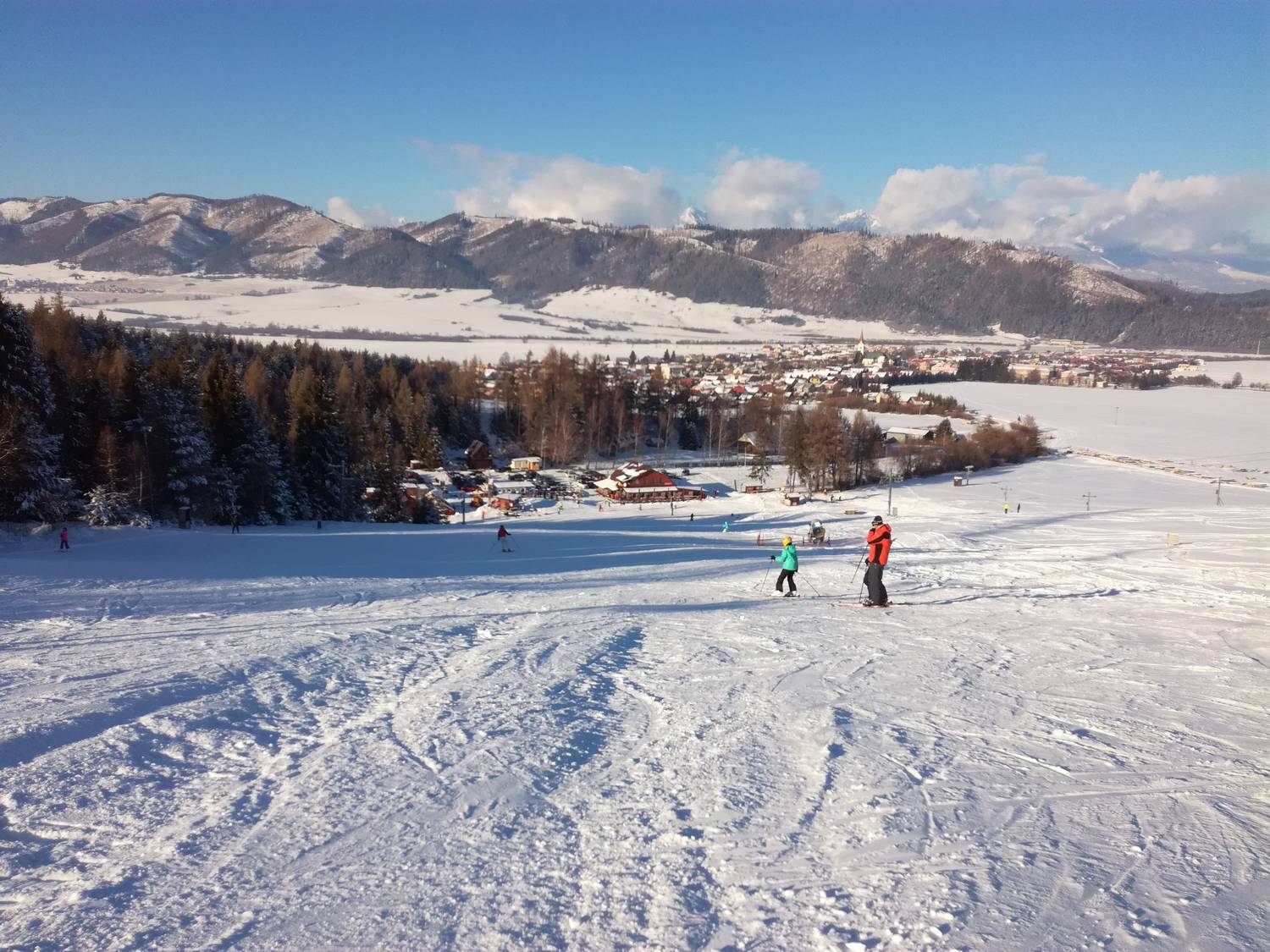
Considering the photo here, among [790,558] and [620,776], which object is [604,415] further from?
[620,776]

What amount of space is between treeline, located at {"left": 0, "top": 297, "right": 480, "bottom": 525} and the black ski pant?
21110 mm

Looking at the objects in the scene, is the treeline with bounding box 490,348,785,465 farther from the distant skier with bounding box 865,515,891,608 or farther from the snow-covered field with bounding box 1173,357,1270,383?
the snow-covered field with bounding box 1173,357,1270,383

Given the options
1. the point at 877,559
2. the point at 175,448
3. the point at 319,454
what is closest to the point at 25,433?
the point at 175,448

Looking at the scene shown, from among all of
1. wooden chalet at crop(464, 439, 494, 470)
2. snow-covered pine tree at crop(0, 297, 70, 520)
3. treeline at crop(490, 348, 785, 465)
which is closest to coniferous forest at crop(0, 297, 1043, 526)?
snow-covered pine tree at crop(0, 297, 70, 520)

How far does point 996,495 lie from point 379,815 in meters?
43.6

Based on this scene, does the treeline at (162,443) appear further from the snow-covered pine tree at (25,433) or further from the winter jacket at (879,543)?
the winter jacket at (879,543)

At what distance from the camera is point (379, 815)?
439cm

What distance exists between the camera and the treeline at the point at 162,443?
2197 cm

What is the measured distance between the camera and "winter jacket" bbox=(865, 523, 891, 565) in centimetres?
1140

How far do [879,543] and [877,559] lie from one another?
1.37 ft

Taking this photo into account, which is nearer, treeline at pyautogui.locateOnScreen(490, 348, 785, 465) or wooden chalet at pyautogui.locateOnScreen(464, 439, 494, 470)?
wooden chalet at pyautogui.locateOnScreen(464, 439, 494, 470)

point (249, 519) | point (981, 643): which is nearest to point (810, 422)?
point (249, 519)

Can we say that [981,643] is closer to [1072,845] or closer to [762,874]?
[1072,845]

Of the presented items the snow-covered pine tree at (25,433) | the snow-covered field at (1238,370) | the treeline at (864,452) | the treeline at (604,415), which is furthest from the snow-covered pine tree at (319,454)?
the snow-covered field at (1238,370)
